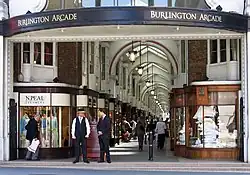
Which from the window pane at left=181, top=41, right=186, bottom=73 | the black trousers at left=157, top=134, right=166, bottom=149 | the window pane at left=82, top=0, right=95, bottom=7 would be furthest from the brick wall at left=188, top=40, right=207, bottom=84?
the window pane at left=82, top=0, right=95, bottom=7

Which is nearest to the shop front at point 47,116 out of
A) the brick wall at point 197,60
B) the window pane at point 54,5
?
the window pane at point 54,5

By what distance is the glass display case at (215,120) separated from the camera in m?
23.4

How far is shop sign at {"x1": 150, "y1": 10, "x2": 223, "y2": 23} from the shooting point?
19.6 meters

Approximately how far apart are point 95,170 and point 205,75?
8306 mm

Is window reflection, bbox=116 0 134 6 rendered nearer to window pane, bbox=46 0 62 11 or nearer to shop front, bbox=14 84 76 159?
window pane, bbox=46 0 62 11

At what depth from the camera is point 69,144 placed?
24781 millimetres

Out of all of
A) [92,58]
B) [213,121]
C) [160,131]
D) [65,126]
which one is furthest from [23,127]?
[160,131]

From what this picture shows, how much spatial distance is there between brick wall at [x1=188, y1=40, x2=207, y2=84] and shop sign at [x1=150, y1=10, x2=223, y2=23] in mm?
6254

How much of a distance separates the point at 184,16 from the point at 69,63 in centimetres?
814

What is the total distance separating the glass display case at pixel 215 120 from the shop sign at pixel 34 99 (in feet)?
18.5

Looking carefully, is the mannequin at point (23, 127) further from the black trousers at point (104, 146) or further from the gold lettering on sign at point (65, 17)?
the gold lettering on sign at point (65, 17)

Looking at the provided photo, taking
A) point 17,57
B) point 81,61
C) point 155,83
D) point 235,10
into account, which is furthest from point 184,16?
point 155,83

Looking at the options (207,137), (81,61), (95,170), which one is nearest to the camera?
(95,170)

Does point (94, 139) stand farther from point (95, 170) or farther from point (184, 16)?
point (184, 16)
